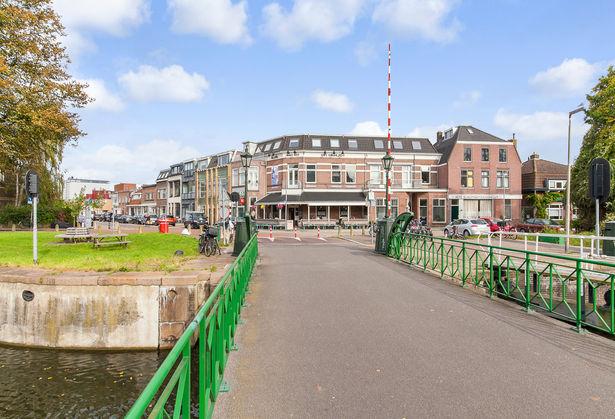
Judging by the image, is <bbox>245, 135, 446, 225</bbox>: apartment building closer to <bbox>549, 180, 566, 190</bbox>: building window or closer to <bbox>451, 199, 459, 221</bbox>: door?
<bbox>451, 199, 459, 221</bbox>: door

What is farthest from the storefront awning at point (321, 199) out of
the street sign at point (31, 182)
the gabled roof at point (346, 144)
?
the street sign at point (31, 182)

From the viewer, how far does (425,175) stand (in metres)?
45.4

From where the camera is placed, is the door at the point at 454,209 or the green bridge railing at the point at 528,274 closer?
the green bridge railing at the point at 528,274

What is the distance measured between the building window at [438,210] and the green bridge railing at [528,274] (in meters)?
30.6

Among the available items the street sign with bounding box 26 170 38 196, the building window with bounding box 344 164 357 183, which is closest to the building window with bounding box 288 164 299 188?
the building window with bounding box 344 164 357 183

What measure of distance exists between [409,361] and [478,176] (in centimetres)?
4373

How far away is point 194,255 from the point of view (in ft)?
47.4

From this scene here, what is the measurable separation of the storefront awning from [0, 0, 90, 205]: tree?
21900mm

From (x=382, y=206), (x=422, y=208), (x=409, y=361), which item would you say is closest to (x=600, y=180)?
(x=409, y=361)

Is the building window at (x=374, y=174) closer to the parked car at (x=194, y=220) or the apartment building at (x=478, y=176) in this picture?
the apartment building at (x=478, y=176)

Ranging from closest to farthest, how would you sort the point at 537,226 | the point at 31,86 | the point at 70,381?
the point at 70,381 < the point at 31,86 < the point at 537,226

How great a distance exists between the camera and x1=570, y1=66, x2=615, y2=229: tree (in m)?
27.1

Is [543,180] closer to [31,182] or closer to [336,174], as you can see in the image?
[336,174]

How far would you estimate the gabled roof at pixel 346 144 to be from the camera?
43.8 m
